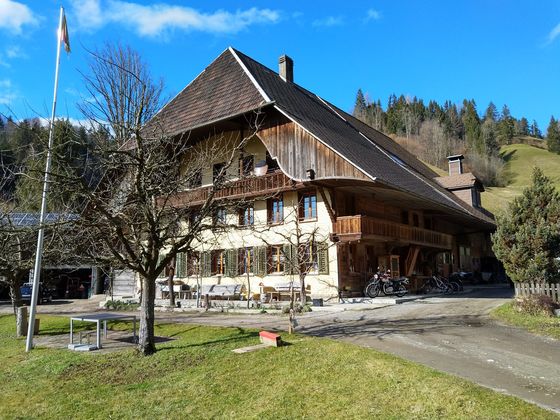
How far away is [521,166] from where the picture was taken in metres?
99.4

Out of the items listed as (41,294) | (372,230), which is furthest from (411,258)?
(41,294)

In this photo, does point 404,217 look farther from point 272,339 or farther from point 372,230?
point 272,339

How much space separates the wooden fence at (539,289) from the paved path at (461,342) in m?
1.40

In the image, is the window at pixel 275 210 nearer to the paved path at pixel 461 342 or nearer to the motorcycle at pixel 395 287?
the motorcycle at pixel 395 287

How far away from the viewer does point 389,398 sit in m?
6.09

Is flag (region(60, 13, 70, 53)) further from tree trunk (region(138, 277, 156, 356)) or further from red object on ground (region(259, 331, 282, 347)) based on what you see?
red object on ground (region(259, 331, 282, 347))

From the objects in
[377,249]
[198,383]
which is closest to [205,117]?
[377,249]

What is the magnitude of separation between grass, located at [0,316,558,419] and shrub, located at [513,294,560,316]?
7.40 m

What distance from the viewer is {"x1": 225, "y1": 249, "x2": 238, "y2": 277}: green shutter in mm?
24953

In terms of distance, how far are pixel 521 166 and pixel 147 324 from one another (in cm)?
10570

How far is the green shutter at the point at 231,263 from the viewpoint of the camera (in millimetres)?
24953

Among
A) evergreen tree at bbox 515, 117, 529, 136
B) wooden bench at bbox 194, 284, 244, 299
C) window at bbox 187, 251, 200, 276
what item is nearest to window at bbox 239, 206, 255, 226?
wooden bench at bbox 194, 284, 244, 299

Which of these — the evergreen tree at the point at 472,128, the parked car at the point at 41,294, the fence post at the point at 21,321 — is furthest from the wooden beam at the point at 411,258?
the evergreen tree at the point at 472,128

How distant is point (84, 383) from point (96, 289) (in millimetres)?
29612
